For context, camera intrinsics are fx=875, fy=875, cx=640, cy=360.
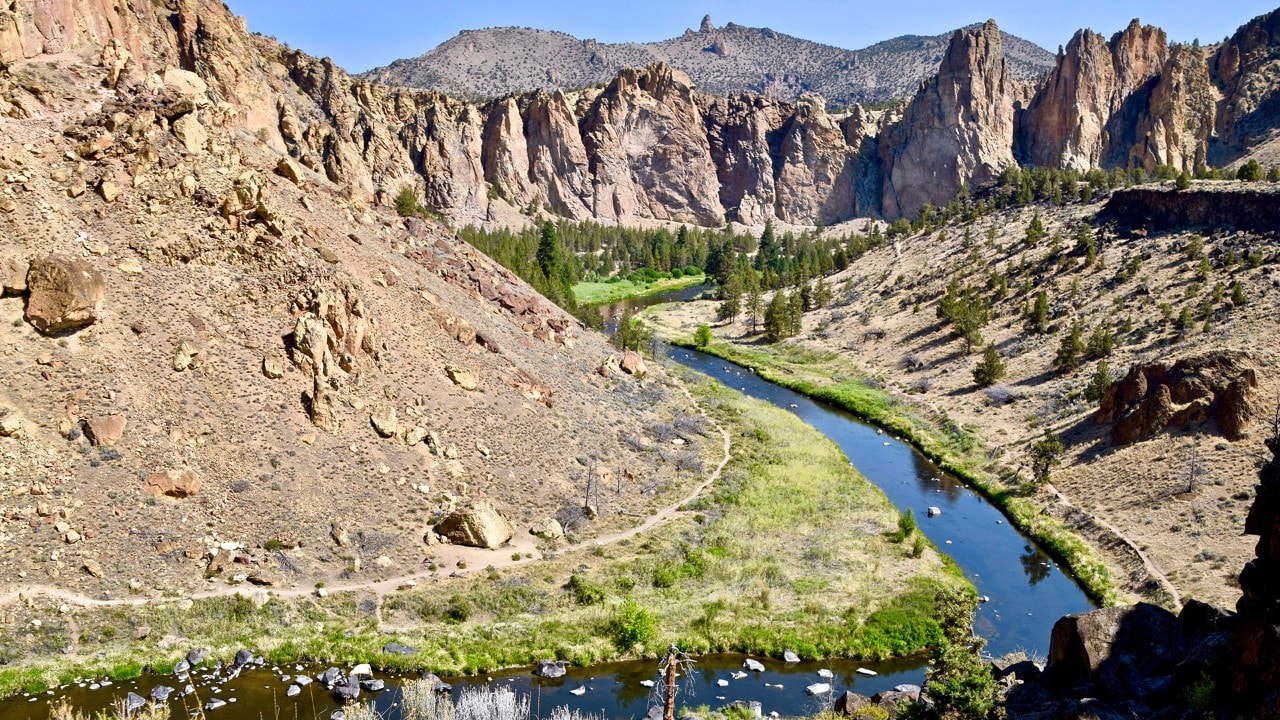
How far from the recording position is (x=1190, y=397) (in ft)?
157

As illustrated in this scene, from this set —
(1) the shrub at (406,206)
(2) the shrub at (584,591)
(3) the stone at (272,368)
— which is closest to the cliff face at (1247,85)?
Result: (1) the shrub at (406,206)

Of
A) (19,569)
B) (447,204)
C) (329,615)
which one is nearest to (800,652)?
(329,615)

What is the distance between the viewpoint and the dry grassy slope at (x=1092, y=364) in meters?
40.2

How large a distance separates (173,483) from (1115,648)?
30894mm

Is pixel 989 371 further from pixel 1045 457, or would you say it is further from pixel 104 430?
pixel 104 430

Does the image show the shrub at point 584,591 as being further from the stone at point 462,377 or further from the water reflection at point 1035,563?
the water reflection at point 1035,563

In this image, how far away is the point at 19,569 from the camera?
28.0 m

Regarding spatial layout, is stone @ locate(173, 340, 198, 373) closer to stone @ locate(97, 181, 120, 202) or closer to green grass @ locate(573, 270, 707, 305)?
stone @ locate(97, 181, 120, 202)

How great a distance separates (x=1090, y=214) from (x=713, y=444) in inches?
2541

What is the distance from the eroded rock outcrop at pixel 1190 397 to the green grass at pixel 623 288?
270 ft

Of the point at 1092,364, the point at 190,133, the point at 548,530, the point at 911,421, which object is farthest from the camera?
the point at 911,421

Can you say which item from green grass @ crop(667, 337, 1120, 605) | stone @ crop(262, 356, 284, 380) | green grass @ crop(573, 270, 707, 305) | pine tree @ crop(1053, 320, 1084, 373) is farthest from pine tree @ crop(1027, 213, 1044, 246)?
stone @ crop(262, 356, 284, 380)

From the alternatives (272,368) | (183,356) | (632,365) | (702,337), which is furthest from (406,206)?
(183,356)

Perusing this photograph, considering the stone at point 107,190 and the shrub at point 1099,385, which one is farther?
the shrub at point 1099,385
